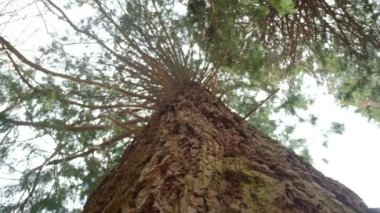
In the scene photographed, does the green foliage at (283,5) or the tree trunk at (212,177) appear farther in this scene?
the green foliage at (283,5)

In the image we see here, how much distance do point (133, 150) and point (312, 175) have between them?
1.13 meters

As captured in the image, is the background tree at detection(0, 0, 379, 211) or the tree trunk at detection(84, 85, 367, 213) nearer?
the tree trunk at detection(84, 85, 367, 213)

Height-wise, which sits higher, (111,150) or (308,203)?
(111,150)

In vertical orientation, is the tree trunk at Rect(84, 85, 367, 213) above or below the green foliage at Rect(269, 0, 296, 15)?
below

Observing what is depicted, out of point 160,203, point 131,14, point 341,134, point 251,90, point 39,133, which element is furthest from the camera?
point 341,134

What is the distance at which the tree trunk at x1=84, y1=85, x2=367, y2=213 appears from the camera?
1605 millimetres

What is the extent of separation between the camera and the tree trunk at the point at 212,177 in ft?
5.27

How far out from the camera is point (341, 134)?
6.50 meters

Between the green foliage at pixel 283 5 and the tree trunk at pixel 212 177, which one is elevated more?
the green foliage at pixel 283 5

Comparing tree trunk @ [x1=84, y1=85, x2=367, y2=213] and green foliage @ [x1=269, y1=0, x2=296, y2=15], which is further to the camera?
green foliage @ [x1=269, y1=0, x2=296, y2=15]

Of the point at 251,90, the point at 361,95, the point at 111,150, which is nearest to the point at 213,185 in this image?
the point at 111,150

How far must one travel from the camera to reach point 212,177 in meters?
1.81

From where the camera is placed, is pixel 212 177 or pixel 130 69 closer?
pixel 212 177

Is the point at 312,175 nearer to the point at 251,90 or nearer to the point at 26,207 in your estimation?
the point at 26,207
